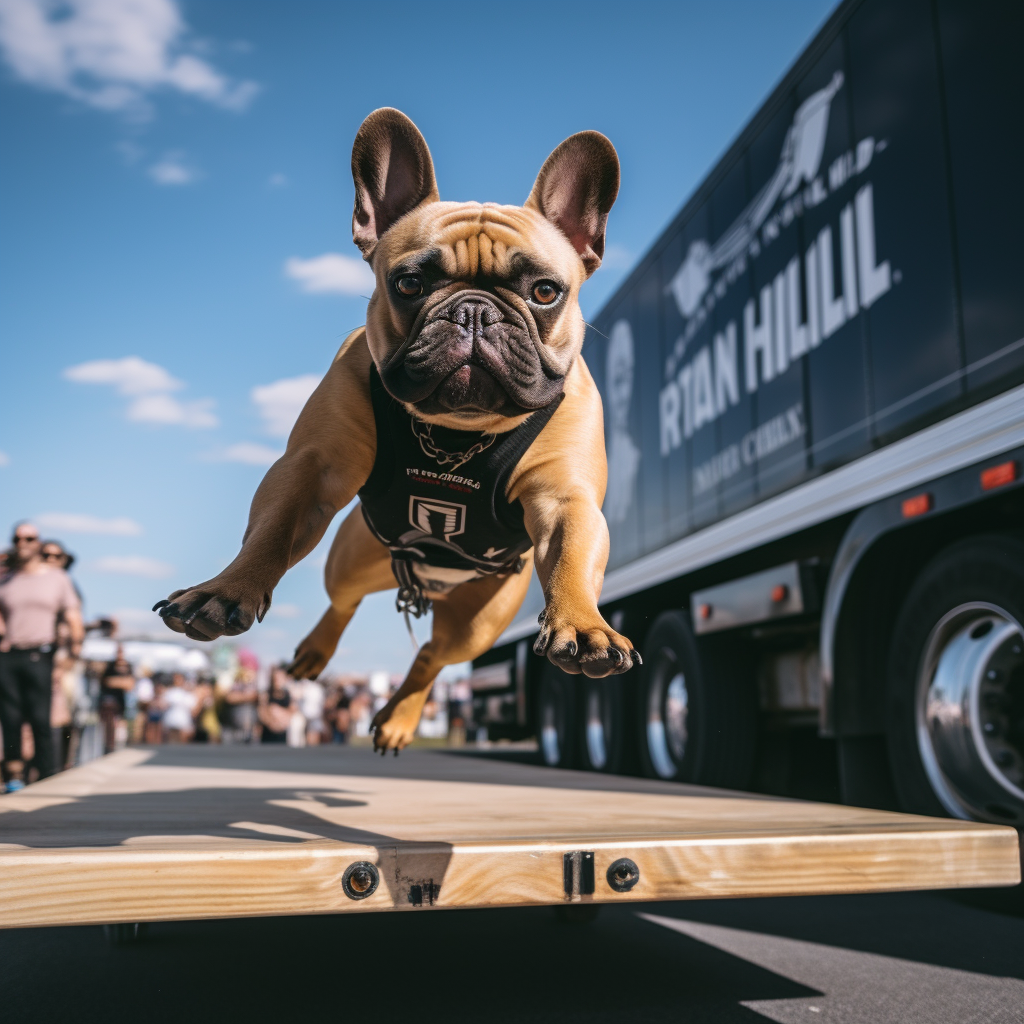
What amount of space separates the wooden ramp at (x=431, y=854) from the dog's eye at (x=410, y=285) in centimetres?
114

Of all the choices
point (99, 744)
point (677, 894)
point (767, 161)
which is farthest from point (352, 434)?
point (99, 744)

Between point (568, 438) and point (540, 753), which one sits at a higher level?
point (568, 438)

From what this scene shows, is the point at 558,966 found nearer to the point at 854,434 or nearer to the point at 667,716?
the point at 854,434

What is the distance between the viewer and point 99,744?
1238 centimetres

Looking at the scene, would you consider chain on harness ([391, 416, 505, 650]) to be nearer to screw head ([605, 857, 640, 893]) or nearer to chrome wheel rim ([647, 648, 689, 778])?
screw head ([605, 857, 640, 893])

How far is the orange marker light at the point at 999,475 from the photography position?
3654 mm

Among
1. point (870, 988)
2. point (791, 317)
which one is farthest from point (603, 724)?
point (870, 988)

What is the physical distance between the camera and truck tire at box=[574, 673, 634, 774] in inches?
Result: 294

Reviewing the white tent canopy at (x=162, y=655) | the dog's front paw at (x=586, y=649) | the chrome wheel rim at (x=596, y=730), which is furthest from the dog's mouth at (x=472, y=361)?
the white tent canopy at (x=162, y=655)

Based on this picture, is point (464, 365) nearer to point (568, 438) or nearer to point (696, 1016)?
point (568, 438)

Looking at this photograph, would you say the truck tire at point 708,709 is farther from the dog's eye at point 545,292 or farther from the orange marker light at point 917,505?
the dog's eye at point 545,292

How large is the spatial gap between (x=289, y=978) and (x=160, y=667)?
55.7 ft

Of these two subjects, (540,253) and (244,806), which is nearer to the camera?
(540,253)

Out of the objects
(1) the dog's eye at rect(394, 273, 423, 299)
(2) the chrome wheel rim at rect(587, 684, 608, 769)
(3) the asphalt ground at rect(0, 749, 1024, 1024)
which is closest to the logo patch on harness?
(1) the dog's eye at rect(394, 273, 423, 299)
